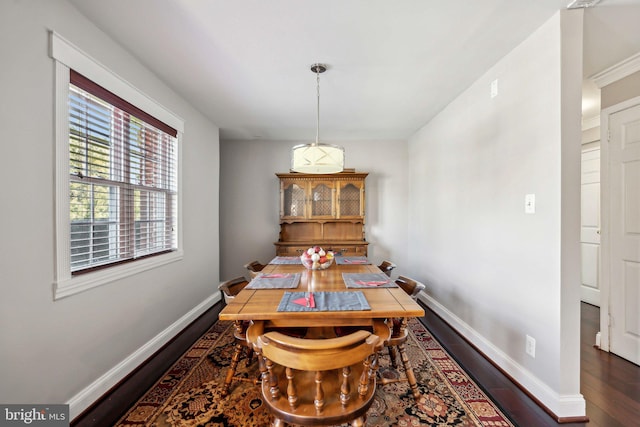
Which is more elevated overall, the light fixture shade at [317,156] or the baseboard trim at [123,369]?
the light fixture shade at [317,156]

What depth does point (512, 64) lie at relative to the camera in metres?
2.04

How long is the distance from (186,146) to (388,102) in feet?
7.67

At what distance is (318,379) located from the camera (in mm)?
1065

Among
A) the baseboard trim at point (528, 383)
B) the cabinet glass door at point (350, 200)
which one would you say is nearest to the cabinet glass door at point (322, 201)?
the cabinet glass door at point (350, 200)

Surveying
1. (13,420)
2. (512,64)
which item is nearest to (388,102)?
(512,64)

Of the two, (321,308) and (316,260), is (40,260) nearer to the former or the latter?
(321,308)

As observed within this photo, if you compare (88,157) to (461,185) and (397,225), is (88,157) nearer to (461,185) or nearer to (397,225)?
(461,185)

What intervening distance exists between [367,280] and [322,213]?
7.38ft

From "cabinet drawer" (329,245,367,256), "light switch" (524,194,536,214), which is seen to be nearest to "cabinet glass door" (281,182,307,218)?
"cabinet drawer" (329,245,367,256)

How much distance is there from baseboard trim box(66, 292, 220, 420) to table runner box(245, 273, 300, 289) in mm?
1161

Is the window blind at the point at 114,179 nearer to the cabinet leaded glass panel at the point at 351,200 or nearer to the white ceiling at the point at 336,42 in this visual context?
the white ceiling at the point at 336,42

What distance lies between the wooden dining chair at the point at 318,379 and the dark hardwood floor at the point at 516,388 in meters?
1.21

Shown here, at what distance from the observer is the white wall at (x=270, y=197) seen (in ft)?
14.5

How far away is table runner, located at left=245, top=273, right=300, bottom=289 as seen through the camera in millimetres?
1878
